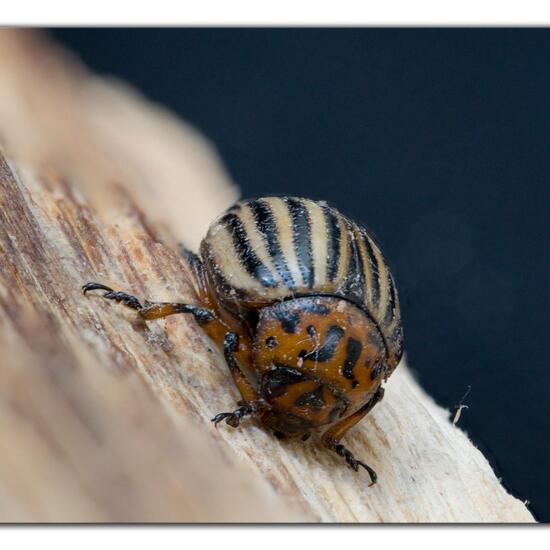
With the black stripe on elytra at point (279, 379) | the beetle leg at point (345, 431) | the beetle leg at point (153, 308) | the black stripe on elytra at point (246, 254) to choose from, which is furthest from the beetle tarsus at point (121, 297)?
the beetle leg at point (345, 431)

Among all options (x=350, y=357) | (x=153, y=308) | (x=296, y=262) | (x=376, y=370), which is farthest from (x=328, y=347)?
(x=153, y=308)

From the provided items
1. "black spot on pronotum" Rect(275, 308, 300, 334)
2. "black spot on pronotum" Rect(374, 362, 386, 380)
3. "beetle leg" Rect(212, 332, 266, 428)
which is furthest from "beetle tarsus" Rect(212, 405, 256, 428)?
"black spot on pronotum" Rect(374, 362, 386, 380)

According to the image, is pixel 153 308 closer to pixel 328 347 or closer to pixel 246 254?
pixel 246 254

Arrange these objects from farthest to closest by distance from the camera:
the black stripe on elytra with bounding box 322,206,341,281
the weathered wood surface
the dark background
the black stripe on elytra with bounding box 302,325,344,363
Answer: the dark background
the black stripe on elytra with bounding box 322,206,341,281
the black stripe on elytra with bounding box 302,325,344,363
the weathered wood surface

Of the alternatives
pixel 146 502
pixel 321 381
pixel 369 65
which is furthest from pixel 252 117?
pixel 146 502

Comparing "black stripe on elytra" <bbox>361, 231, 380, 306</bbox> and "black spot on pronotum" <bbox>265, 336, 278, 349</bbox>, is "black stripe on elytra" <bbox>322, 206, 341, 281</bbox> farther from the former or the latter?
"black spot on pronotum" <bbox>265, 336, 278, 349</bbox>
